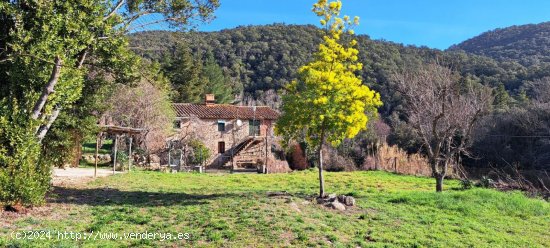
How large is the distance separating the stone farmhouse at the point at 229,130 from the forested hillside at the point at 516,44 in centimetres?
3945

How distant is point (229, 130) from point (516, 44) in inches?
2073

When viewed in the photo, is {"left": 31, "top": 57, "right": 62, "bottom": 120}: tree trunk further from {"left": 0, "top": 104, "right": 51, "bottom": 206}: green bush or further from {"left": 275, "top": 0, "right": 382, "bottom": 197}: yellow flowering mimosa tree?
{"left": 275, "top": 0, "right": 382, "bottom": 197}: yellow flowering mimosa tree

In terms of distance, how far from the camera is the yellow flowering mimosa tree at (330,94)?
1048 cm

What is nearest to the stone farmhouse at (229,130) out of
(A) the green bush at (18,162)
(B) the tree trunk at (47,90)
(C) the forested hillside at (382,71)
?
(C) the forested hillside at (382,71)

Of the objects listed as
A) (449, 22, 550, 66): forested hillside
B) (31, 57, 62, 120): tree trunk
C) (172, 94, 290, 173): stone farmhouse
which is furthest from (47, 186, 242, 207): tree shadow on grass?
(449, 22, 550, 66): forested hillside

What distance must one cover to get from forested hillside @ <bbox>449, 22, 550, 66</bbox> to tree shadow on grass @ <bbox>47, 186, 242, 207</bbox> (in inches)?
2187

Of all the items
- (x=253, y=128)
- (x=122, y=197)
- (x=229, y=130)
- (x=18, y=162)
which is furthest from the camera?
(x=253, y=128)

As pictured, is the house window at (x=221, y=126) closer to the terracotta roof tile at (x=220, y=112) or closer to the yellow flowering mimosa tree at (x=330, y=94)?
the terracotta roof tile at (x=220, y=112)

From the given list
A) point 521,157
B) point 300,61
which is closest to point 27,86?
point 521,157

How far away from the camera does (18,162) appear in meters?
8.82

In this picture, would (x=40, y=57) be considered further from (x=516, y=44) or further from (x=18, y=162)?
(x=516, y=44)

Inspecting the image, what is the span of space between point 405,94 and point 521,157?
17.2m

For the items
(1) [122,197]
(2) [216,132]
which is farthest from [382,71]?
(1) [122,197]

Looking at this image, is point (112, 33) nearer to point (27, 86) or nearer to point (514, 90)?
point (27, 86)
